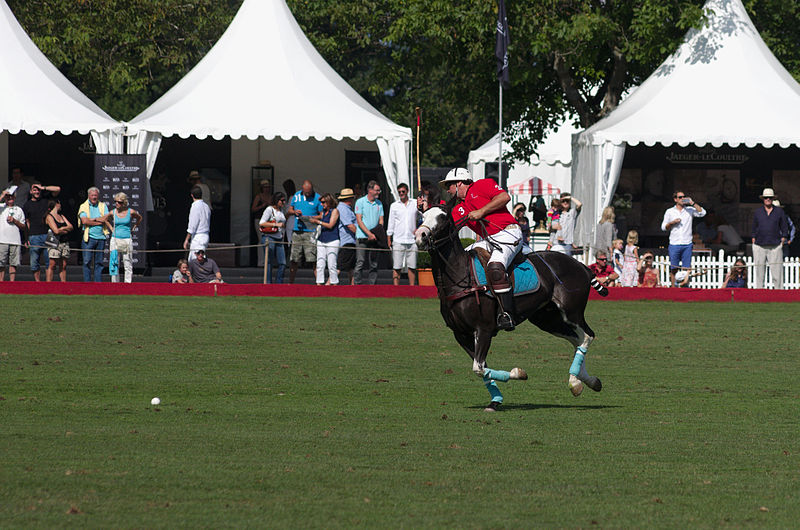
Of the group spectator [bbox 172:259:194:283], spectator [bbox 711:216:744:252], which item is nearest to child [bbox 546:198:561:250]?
spectator [bbox 711:216:744:252]

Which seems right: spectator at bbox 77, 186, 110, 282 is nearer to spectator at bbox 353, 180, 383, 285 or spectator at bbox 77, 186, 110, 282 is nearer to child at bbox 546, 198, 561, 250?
spectator at bbox 353, 180, 383, 285

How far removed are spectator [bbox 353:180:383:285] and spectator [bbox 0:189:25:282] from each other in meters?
6.32

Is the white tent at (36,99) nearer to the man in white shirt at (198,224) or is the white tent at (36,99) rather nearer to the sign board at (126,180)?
the sign board at (126,180)

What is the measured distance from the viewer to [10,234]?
24625mm

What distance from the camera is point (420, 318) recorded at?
69.6 feet

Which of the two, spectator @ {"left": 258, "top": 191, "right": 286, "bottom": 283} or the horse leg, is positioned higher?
spectator @ {"left": 258, "top": 191, "right": 286, "bottom": 283}

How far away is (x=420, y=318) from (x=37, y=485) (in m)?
13.7

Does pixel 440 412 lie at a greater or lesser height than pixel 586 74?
lesser

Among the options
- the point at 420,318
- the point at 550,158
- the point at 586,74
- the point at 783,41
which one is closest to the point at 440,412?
the point at 420,318

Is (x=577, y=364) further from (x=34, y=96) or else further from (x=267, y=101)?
(x=34, y=96)

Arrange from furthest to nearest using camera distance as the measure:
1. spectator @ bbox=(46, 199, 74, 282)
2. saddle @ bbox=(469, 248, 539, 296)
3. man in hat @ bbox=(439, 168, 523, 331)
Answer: spectator @ bbox=(46, 199, 74, 282) → saddle @ bbox=(469, 248, 539, 296) → man in hat @ bbox=(439, 168, 523, 331)

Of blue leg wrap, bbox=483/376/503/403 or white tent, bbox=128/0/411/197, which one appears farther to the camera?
white tent, bbox=128/0/411/197

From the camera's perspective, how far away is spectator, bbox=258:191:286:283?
25.6 meters

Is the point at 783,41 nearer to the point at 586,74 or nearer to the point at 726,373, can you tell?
the point at 586,74
